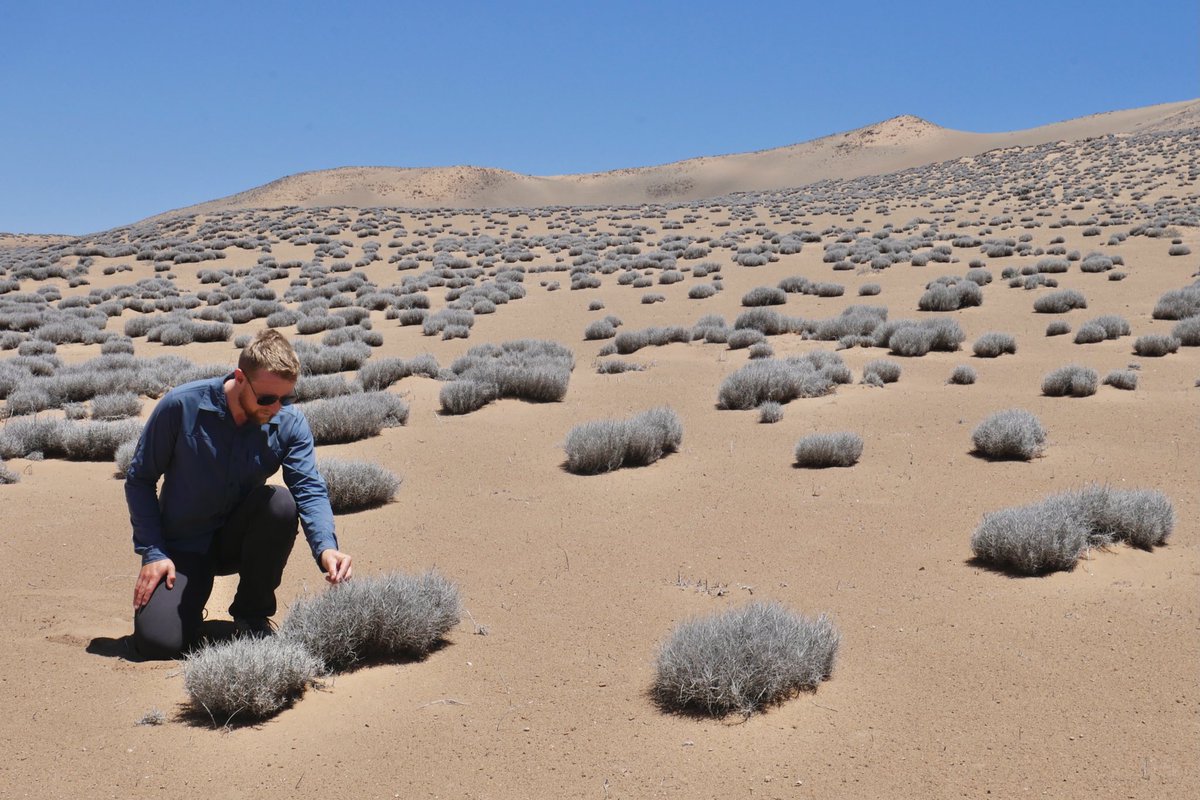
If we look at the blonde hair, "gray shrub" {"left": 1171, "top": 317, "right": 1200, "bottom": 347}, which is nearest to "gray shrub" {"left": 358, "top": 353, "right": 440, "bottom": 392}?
the blonde hair

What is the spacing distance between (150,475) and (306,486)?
75 cm

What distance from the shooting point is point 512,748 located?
366 centimetres

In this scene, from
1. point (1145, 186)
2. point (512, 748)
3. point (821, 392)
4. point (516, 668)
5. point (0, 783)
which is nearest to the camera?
point (0, 783)

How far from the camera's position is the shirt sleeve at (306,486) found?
4.38m

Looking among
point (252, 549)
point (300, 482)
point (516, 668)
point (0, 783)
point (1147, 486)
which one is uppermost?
point (300, 482)

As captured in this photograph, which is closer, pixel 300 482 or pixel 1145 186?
pixel 300 482

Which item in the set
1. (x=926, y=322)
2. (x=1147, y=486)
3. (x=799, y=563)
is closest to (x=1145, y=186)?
(x=926, y=322)

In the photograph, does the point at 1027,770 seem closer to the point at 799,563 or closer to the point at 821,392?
the point at 799,563

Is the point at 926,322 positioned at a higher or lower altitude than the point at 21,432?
lower

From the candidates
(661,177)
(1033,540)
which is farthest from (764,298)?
(661,177)

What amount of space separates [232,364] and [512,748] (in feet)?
44.9

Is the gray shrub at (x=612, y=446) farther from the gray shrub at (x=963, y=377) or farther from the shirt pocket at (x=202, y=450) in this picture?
the gray shrub at (x=963, y=377)

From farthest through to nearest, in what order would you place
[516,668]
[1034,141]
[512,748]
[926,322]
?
1. [1034,141]
2. [926,322]
3. [516,668]
4. [512,748]

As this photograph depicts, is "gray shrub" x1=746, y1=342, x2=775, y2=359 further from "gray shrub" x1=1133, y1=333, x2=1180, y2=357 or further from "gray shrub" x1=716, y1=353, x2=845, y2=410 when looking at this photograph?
"gray shrub" x1=1133, y1=333, x2=1180, y2=357
